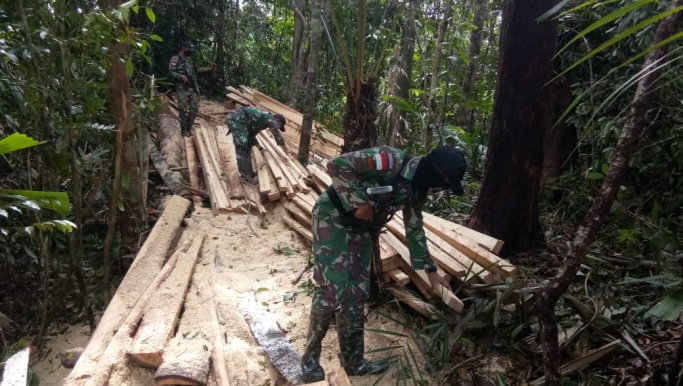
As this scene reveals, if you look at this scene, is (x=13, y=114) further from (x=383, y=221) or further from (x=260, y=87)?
(x=260, y=87)

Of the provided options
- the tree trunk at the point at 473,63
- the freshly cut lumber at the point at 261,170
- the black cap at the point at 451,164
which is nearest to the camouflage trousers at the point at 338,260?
the black cap at the point at 451,164

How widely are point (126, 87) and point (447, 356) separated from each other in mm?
4075

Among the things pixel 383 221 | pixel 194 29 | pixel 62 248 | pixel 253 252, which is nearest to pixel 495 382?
pixel 383 221

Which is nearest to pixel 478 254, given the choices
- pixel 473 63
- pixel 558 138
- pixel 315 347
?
pixel 315 347

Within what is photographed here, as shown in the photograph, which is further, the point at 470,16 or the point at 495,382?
the point at 470,16

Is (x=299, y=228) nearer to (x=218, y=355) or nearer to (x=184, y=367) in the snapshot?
(x=218, y=355)

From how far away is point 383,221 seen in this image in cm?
331

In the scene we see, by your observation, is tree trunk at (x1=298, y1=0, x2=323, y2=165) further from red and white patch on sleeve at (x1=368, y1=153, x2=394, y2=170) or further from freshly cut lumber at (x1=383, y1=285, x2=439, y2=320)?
red and white patch on sleeve at (x1=368, y1=153, x2=394, y2=170)

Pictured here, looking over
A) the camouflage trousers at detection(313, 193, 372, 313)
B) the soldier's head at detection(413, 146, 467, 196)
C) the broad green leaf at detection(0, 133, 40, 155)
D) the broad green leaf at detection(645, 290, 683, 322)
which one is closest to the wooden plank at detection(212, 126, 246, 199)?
the camouflage trousers at detection(313, 193, 372, 313)

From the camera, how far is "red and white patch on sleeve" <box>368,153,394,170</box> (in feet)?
10.2

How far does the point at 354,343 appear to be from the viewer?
3254mm

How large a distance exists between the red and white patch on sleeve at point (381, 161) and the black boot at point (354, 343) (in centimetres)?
98

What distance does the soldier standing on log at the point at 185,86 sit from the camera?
919cm

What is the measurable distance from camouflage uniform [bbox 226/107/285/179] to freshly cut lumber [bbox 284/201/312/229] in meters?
1.44
